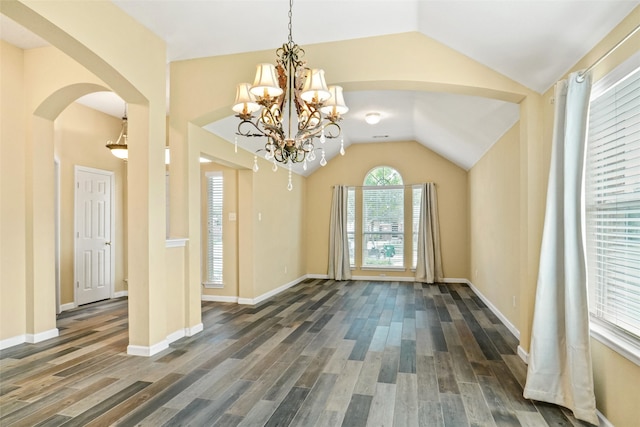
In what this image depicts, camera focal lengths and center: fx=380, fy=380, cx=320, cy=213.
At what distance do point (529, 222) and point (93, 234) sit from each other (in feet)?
20.1

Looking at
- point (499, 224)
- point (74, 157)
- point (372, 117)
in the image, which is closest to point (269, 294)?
point (372, 117)

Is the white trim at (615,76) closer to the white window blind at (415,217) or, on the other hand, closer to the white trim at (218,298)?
the white trim at (218,298)

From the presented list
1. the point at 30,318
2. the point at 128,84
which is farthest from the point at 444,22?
the point at 30,318

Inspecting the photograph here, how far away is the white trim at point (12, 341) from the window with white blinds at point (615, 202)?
5250 millimetres

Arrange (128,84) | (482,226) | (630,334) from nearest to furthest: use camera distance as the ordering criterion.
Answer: (630,334), (128,84), (482,226)

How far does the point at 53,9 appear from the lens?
8.35 ft

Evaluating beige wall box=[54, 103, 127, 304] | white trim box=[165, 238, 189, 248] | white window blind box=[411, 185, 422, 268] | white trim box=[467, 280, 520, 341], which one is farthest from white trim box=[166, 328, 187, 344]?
white window blind box=[411, 185, 422, 268]

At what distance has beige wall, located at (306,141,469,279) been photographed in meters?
8.01

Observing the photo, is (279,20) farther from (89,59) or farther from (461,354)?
(461,354)

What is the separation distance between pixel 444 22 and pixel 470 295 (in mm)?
4833

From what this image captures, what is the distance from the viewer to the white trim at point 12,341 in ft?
12.6

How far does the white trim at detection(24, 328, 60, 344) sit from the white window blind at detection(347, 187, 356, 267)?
5.71 metres

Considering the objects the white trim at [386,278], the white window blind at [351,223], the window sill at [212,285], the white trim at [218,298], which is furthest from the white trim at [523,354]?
the white window blind at [351,223]

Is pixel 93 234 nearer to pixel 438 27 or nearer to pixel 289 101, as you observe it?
pixel 289 101
